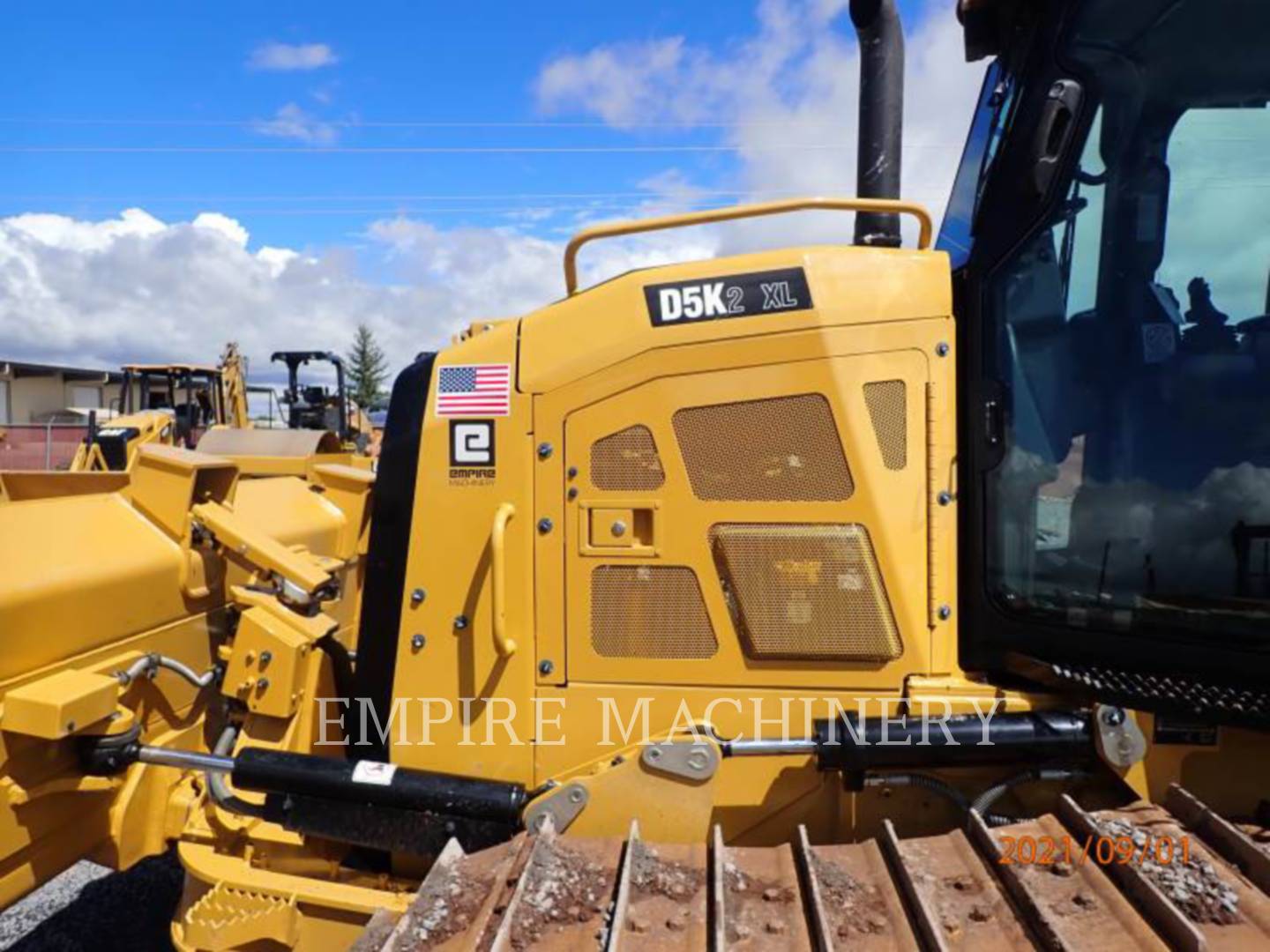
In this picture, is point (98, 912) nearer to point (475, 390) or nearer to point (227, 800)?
point (227, 800)

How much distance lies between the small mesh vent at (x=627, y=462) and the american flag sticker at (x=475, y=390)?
271mm

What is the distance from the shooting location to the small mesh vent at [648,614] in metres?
2.12

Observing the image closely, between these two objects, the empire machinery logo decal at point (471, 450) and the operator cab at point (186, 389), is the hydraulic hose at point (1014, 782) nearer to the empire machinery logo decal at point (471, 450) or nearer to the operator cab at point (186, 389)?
the empire machinery logo decal at point (471, 450)

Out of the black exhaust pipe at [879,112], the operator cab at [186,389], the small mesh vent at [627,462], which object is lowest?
the small mesh vent at [627,462]

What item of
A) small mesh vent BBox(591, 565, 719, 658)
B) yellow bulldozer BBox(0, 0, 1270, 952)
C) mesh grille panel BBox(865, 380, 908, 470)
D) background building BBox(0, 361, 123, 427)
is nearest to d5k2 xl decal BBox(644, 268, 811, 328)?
yellow bulldozer BBox(0, 0, 1270, 952)

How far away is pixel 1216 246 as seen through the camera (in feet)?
5.99

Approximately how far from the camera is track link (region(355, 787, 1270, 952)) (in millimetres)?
1563

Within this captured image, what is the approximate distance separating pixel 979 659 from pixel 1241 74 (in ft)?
4.42

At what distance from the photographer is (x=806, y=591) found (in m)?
2.06

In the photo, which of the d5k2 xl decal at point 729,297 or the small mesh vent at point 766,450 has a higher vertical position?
the d5k2 xl decal at point 729,297

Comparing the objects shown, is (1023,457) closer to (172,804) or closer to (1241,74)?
(1241,74)

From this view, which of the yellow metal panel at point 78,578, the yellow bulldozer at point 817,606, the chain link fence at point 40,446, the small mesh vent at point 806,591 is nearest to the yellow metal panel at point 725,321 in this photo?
the yellow bulldozer at point 817,606

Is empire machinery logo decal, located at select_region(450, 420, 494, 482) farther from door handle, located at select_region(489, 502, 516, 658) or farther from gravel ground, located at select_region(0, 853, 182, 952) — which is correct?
gravel ground, located at select_region(0, 853, 182, 952)

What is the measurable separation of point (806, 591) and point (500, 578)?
2.38 feet
